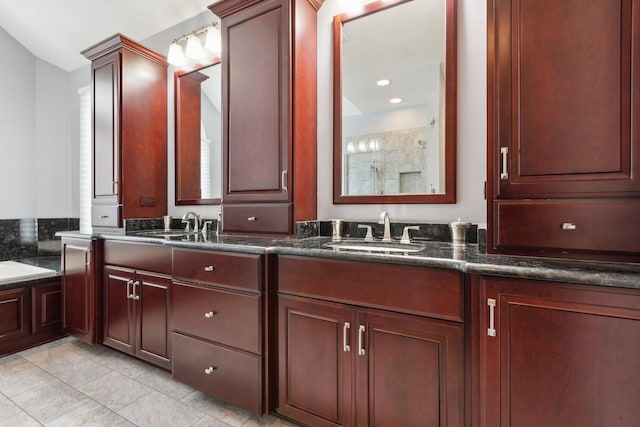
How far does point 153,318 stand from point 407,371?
1.62 m

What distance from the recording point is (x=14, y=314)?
248 centimetres

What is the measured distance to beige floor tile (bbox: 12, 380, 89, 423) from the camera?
1721mm

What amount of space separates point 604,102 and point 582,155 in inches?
7.2

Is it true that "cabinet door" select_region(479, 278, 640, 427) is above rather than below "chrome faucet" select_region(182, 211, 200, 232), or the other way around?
below

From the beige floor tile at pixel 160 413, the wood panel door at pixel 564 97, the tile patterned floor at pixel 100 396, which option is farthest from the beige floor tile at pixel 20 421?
the wood panel door at pixel 564 97

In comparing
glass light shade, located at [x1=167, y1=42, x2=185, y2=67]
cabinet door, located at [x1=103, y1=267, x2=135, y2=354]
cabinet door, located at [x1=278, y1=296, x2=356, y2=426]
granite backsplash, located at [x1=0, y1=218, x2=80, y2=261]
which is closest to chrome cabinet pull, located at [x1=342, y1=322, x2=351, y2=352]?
cabinet door, located at [x1=278, y1=296, x2=356, y2=426]

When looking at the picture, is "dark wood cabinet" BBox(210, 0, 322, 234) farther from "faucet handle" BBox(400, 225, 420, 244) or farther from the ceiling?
the ceiling

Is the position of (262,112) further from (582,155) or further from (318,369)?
(582,155)

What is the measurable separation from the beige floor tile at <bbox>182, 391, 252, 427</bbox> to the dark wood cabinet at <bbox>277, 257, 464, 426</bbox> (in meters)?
0.26

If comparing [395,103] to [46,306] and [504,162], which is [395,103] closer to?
[504,162]

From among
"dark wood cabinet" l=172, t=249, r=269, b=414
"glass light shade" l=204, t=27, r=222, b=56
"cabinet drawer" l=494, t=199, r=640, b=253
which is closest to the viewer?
"cabinet drawer" l=494, t=199, r=640, b=253

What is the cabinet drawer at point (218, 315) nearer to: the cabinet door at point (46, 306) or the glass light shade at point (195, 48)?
the cabinet door at point (46, 306)

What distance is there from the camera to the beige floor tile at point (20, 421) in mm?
1625

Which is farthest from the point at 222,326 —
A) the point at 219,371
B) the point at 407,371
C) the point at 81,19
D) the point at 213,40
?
the point at 81,19
